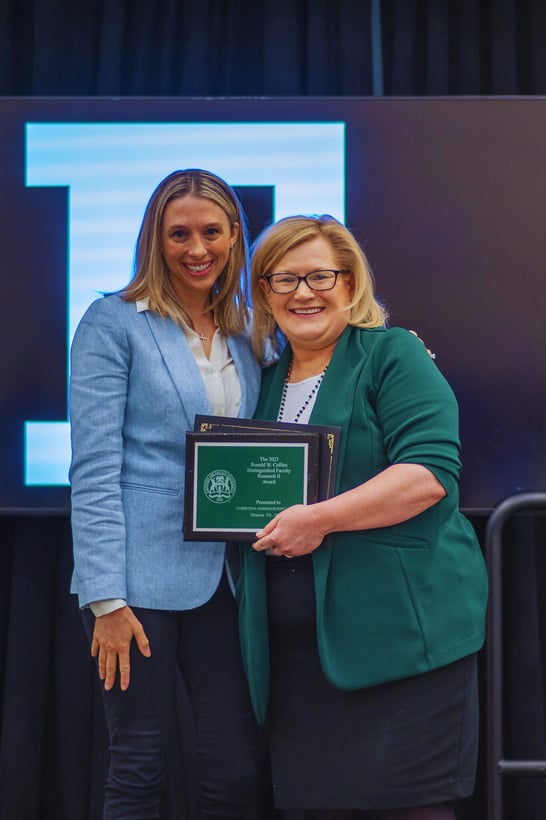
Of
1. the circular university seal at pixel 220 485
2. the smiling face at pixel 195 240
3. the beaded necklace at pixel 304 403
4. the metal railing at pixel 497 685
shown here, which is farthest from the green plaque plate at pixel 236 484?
the metal railing at pixel 497 685

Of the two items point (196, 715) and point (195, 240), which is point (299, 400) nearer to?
point (195, 240)

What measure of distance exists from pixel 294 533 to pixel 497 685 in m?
0.65

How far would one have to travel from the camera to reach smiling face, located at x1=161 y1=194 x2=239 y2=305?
63.9 inches

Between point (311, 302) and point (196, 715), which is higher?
point (311, 302)

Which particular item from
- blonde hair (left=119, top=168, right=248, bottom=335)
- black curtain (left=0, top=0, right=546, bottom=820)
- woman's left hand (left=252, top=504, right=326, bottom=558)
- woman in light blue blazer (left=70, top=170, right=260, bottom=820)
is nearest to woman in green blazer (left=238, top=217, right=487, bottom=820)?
woman's left hand (left=252, top=504, right=326, bottom=558)

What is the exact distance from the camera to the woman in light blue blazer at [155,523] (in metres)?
1.50

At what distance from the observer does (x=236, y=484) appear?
147 centimetres

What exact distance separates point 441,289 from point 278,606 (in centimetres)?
104

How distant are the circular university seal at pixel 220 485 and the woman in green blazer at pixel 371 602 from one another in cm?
10

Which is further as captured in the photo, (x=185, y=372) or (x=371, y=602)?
(x=185, y=372)
